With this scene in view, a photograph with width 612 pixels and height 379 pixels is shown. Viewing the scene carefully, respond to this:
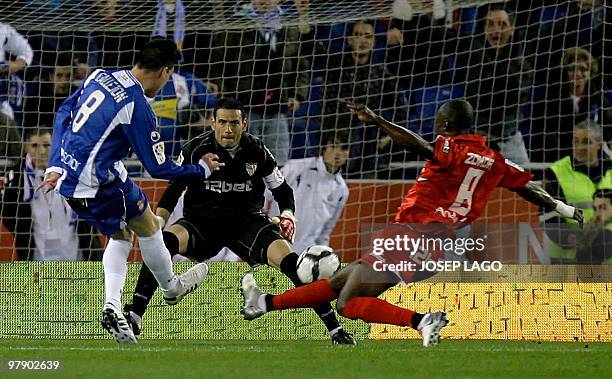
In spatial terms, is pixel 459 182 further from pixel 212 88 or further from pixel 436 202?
pixel 212 88

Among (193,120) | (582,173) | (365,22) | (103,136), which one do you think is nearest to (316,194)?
(193,120)

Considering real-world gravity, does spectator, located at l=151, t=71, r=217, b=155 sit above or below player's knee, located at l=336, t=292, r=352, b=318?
above

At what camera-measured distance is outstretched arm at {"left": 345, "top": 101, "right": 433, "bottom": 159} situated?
29.1ft

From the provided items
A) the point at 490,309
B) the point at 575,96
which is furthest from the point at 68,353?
the point at 575,96

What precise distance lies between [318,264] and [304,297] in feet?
0.89

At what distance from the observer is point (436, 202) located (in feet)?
31.8

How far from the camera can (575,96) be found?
1420 cm

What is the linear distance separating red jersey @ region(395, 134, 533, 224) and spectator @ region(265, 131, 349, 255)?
3558 millimetres

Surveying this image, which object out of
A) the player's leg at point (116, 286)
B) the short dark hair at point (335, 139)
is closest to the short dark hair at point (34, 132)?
the short dark hair at point (335, 139)

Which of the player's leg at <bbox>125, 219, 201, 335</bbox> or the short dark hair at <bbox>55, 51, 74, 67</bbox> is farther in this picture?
the short dark hair at <bbox>55, 51, 74, 67</bbox>

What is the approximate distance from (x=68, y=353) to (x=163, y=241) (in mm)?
1453

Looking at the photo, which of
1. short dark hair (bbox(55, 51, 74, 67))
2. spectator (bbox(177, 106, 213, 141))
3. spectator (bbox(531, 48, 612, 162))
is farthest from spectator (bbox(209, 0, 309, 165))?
spectator (bbox(531, 48, 612, 162))

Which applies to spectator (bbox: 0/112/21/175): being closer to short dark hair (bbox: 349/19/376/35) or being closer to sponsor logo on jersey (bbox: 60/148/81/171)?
short dark hair (bbox: 349/19/376/35)

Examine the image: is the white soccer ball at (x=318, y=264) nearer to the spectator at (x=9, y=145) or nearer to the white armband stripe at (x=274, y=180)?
the white armband stripe at (x=274, y=180)
